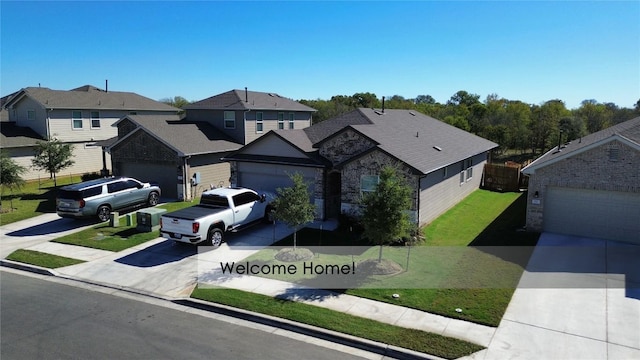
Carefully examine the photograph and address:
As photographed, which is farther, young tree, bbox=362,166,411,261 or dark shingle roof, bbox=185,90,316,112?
dark shingle roof, bbox=185,90,316,112

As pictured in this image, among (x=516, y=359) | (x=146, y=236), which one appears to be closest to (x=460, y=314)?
(x=516, y=359)

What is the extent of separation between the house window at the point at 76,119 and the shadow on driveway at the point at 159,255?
2146 cm

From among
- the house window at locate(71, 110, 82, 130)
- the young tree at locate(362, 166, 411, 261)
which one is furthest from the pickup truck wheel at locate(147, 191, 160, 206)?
the house window at locate(71, 110, 82, 130)

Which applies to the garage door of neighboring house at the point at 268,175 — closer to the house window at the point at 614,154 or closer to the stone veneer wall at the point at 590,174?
the stone veneer wall at the point at 590,174

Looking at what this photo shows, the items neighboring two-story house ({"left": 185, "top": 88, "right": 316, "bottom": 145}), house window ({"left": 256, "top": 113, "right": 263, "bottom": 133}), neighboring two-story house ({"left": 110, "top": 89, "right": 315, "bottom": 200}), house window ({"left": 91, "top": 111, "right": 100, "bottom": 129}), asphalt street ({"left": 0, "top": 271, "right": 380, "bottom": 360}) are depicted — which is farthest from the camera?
house window ({"left": 91, "top": 111, "right": 100, "bottom": 129})

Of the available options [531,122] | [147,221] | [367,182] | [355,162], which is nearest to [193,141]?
[147,221]

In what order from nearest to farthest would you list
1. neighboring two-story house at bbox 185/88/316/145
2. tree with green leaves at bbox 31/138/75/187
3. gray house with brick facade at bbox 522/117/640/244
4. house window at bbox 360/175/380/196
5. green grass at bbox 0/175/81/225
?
gray house with brick facade at bbox 522/117/640/244 → house window at bbox 360/175/380/196 → green grass at bbox 0/175/81/225 → tree with green leaves at bbox 31/138/75/187 → neighboring two-story house at bbox 185/88/316/145

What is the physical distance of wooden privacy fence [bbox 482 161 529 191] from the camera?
89.7 ft

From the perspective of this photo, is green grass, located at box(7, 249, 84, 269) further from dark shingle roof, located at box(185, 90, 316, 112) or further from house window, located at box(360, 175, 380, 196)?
dark shingle roof, located at box(185, 90, 316, 112)

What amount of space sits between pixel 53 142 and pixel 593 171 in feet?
93.0

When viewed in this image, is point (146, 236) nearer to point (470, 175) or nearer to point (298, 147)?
point (298, 147)

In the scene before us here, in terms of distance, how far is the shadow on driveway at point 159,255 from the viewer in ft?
49.6

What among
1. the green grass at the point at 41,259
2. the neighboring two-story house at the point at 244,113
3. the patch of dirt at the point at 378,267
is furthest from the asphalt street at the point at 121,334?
the neighboring two-story house at the point at 244,113

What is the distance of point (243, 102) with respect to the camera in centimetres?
3025
